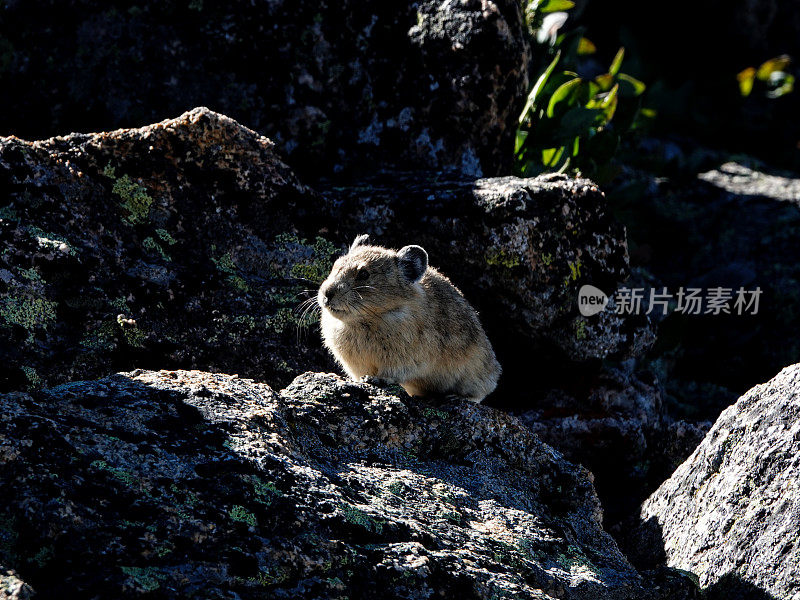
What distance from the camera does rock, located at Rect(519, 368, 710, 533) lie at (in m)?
6.83

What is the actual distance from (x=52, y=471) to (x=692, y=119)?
12.4m

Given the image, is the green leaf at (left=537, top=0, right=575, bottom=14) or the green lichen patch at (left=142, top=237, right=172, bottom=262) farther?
the green leaf at (left=537, top=0, right=575, bottom=14)

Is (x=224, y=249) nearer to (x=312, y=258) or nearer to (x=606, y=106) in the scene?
(x=312, y=258)

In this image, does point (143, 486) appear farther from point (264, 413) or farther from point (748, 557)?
point (748, 557)

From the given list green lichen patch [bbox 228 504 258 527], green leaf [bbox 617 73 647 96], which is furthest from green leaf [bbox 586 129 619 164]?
green lichen patch [bbox 228 504 258 527]

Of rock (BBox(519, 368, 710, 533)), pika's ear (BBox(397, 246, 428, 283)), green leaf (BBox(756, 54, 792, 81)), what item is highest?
green leaf (BBox(756, 54, 792, 81))

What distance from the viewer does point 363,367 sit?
20.5 ft

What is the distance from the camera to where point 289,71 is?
7.87 m

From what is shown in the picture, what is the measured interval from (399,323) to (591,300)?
5.64 ft

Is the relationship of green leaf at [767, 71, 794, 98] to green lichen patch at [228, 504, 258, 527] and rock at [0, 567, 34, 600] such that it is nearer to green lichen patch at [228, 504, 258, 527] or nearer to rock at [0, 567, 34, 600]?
green lichen patch at [228, 504, 258, 527]

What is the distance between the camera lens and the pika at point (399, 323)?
6.06m

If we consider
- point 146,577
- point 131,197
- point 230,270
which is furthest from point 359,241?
point 146,577

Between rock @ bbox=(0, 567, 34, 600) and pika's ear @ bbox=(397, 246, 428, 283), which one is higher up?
pika's ear @ bbox=(397, 246, 428, 283)

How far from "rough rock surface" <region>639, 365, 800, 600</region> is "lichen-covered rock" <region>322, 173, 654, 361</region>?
1.71 metres
